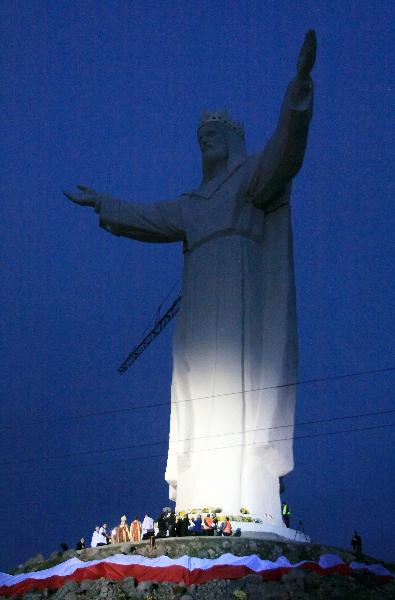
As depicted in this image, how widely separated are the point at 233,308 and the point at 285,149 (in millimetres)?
3407

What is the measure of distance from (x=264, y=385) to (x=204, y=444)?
5.51 feet

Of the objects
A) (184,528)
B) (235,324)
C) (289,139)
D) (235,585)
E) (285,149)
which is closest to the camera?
(235,585)

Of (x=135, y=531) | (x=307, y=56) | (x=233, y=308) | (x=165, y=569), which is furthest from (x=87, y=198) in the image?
(x=165, y=569)

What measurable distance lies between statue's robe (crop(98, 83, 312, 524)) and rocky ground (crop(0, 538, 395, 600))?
217 cm

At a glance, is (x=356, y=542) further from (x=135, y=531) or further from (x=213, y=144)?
(x=213, y=144)

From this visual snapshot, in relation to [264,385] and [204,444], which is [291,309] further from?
[204,444]

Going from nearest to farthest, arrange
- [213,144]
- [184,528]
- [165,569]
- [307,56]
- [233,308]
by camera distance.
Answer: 1. [165,569]
2. [184,528]
3. [307,56]
4. [233,308]
5. [213,144]

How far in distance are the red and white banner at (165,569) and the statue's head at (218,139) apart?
31.5 ft

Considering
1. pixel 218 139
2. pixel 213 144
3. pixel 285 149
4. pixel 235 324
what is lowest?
pixel 235 324

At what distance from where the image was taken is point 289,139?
16.7 metres

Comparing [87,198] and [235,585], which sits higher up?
[87,198]

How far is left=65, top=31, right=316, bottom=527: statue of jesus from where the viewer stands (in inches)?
629

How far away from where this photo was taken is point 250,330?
17.1 metres

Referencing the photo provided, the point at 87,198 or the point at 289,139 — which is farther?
the point at 87,198
